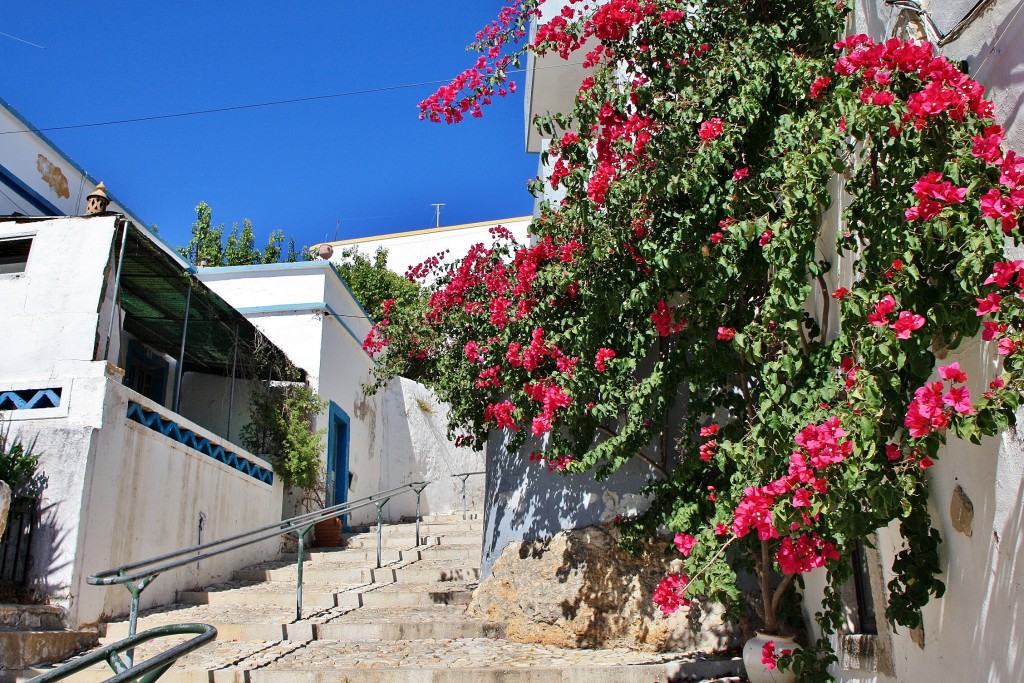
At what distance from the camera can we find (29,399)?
7.45m

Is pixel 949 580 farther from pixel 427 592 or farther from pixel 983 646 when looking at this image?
pixel 427 592

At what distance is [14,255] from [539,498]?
19.6 ft

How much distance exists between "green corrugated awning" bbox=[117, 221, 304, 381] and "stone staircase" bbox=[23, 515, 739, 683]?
3004mm

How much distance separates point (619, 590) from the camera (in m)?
6.86

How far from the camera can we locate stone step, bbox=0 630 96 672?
573 cm

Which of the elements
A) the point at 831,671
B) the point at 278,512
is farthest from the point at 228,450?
the point at 831,671

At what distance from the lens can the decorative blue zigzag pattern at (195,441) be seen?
7.89 metres

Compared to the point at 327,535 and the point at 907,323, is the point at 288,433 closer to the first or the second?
the point at 327,535

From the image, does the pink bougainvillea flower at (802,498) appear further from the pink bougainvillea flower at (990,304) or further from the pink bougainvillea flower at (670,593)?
the pink bougainvillea flower at (670,593)

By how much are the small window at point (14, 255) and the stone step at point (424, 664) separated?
14.1 ft

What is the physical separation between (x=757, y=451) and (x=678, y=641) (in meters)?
3.29

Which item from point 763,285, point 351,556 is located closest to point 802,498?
point 763,285

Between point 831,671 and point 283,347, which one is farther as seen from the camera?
point 283,347

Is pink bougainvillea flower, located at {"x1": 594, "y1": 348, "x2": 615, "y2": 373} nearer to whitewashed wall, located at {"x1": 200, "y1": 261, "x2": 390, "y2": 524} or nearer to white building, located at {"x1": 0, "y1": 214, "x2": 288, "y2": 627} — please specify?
white building, located at {"x1": 0, "y1": 214, "x2": 288, "y2": 627}
